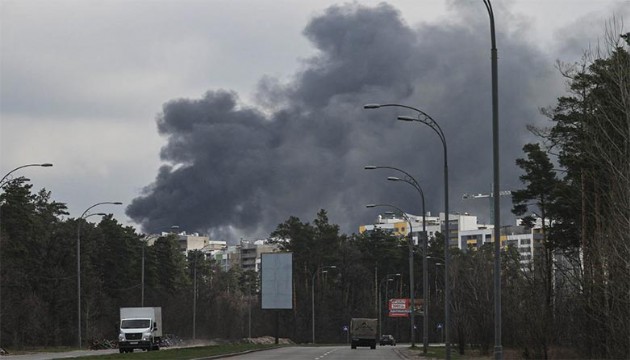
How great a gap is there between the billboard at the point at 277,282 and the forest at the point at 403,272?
12561 mm

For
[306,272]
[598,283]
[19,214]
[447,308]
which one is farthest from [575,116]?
[306,272]

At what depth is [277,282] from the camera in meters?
95.1

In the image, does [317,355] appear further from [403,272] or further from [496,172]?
[403,272]

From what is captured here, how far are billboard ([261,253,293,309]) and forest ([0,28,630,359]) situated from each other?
12561 millimetres

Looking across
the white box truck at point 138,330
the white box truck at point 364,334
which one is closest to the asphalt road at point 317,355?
the white box truck at point 138,330

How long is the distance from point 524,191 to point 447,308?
36.9 meters

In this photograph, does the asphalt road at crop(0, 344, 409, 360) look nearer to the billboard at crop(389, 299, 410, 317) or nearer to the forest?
the forest

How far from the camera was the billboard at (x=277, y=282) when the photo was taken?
93938 mm

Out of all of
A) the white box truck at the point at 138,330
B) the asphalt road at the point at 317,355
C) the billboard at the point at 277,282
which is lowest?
the asphalt road at the point at 317,355

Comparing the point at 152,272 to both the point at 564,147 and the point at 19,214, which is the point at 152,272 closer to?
the point at 19,214

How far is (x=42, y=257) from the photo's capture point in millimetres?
118438

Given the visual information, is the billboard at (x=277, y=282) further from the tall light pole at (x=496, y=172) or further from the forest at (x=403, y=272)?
the tall light pole at (x=496, y=172)

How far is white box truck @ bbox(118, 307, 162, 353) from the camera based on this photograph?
245 feet

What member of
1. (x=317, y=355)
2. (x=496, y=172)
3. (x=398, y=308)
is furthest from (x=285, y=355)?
(x=398, y=308)
